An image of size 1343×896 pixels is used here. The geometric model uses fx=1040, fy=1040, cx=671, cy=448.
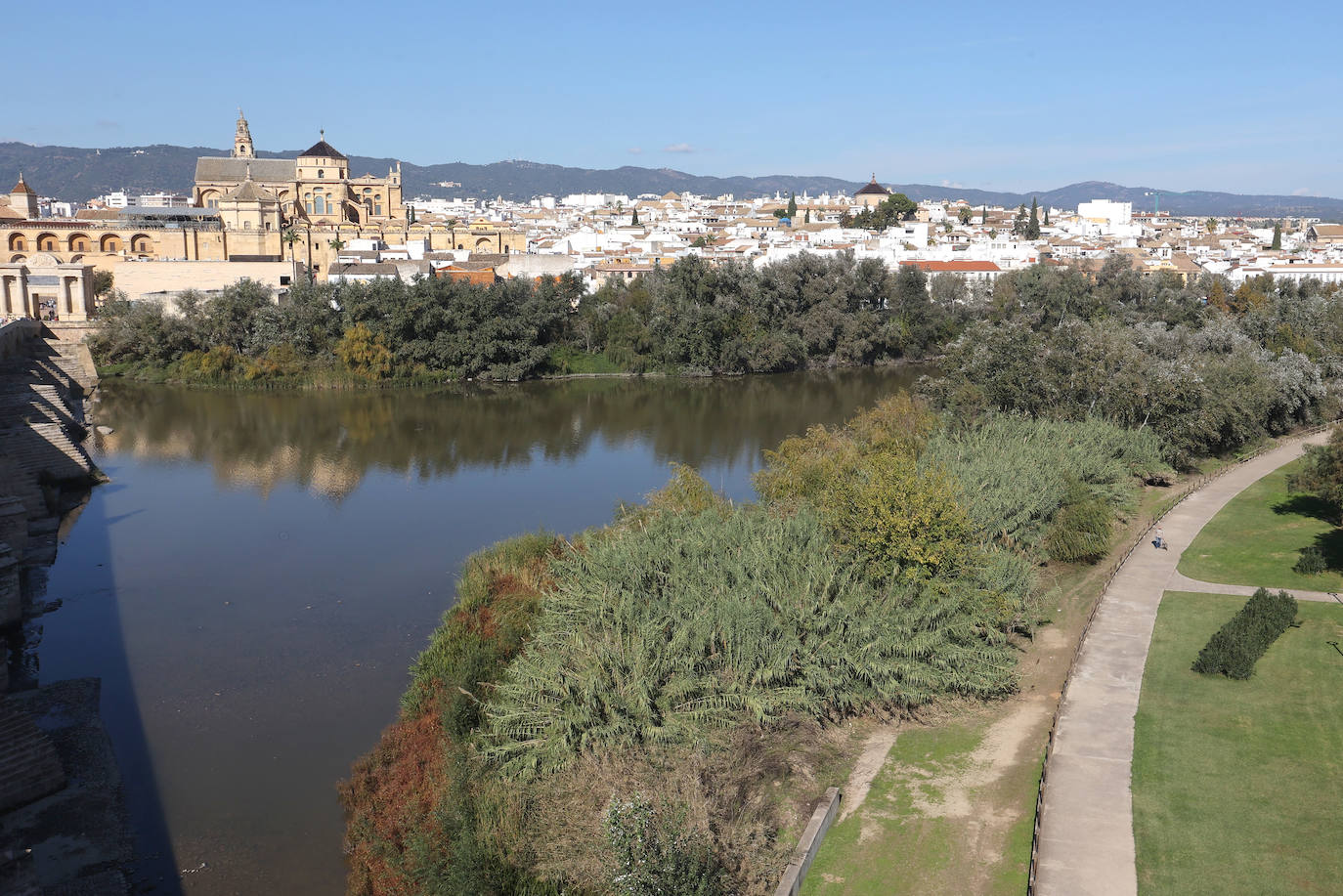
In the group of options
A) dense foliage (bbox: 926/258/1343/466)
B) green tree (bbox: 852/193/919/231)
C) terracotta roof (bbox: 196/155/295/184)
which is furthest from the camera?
green tree (bbox: 852/193/919/231)

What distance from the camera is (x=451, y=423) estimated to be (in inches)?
1195

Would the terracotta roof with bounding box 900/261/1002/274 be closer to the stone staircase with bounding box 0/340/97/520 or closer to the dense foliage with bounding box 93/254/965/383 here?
the dense foliage with bounding box 93/254/965/383

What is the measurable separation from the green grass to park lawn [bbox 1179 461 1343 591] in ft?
25.2

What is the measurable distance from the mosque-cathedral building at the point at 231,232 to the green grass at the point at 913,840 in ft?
123

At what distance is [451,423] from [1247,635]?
22.2 metres

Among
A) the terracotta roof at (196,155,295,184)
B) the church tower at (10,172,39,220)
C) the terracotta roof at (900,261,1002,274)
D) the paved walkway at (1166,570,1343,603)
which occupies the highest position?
the terracotta roof at (196,155,295,184)

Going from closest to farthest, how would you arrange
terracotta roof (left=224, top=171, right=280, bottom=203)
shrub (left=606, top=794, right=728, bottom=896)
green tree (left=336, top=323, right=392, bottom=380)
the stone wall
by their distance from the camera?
1. shrub (left=606, top=794, right=728, bottom=896)
2. the stone wall
3. green tree (left=336, top=323, right=392, bottom=380)
4. terracotta roof (left=224, top=171, right=280, bottom=203)

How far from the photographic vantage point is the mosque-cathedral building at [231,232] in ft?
134

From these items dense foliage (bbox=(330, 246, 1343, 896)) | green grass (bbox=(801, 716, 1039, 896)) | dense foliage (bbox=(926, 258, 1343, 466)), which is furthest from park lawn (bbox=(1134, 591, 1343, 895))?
dense foliage (bbox=(926, 258, 1343, 466))

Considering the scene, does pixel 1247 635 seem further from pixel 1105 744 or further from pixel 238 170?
pixel 238 170

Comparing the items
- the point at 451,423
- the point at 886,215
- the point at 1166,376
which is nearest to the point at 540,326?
the point at 451,423

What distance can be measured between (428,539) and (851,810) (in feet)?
37.1

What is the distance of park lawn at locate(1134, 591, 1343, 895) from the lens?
28.6ft

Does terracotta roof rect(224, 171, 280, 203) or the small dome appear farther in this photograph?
the small dome
